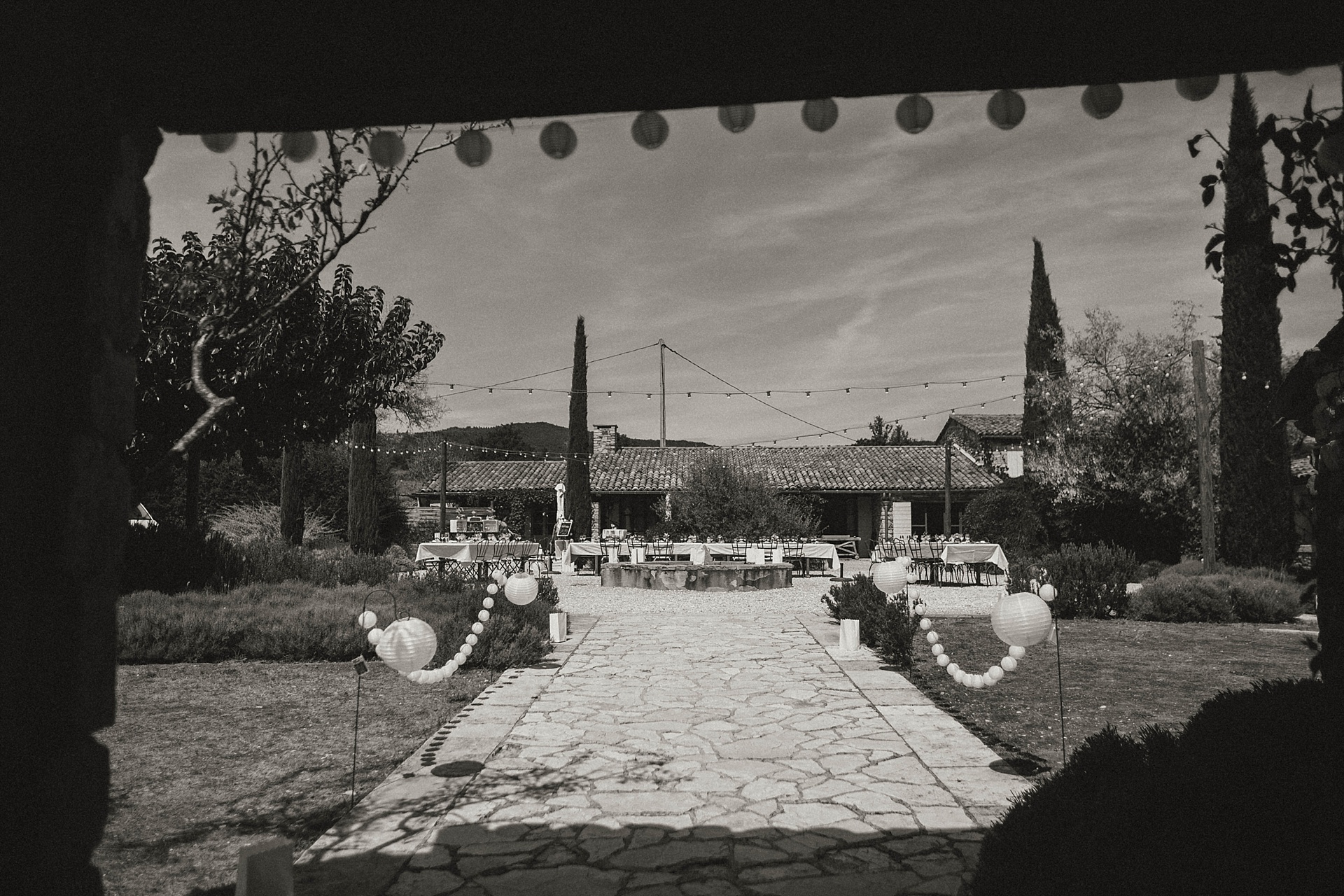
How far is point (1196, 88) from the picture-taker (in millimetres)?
2068

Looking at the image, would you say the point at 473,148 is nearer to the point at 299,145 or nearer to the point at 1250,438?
the point at 299,145

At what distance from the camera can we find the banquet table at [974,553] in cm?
1767

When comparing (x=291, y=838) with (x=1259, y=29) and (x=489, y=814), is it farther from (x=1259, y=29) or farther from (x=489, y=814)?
(x=1259, y=29)

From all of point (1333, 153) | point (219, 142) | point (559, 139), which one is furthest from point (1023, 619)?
point (219, 142)

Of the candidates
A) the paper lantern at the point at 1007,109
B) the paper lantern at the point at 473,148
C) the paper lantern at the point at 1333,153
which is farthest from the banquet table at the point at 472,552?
the paper lantern at the point at 1333,153

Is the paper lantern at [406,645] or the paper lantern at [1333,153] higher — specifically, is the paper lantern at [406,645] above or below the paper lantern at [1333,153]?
below

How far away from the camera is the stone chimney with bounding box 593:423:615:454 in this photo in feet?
114

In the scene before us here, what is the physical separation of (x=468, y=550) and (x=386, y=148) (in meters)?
17.1

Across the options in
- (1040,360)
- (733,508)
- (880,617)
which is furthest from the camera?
(1040,360)

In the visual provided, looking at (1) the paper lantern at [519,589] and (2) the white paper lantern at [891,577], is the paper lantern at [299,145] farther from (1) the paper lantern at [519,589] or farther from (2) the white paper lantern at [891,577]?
(2) the white paper lantern at [891,577]

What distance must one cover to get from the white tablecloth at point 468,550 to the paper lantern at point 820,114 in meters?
17.2

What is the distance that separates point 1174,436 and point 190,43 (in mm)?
24367

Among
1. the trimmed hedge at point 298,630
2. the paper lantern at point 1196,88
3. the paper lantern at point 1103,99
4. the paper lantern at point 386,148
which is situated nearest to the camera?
the paper lantern at point 1196,88

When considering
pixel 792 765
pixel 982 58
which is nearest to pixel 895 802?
pixel 792 765
